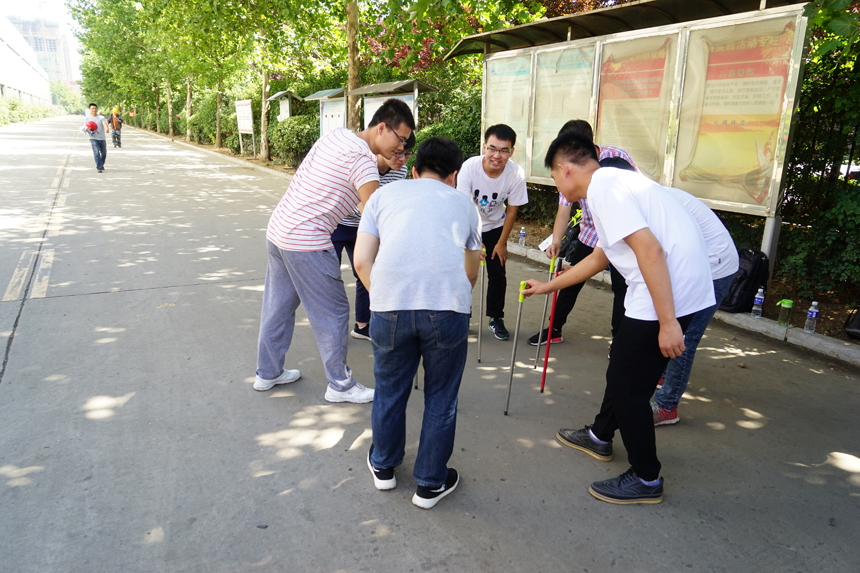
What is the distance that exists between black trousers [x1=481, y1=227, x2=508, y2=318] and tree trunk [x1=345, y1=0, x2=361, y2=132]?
8661 mm

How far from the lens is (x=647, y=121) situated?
6.88m

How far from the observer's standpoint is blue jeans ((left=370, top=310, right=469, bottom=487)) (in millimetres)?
2506

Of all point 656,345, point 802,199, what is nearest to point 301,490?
point 656,345

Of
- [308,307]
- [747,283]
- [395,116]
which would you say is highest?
[395,116]

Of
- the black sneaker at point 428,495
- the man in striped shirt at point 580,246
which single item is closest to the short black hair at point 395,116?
the man in striped shirt at point 580,246

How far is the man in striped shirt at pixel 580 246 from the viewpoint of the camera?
400 centimetres

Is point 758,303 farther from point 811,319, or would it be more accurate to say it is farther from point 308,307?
point 308,307

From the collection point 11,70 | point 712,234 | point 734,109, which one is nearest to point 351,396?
point 712,234

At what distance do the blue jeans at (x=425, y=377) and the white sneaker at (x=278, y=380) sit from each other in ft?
4.48

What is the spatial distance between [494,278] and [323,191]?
2.17m

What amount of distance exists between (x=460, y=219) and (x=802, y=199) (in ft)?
16.8

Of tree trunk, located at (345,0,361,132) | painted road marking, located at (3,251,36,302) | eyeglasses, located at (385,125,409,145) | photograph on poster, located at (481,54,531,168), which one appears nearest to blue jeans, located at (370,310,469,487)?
eyeglasses, located at (385,125,409,145)

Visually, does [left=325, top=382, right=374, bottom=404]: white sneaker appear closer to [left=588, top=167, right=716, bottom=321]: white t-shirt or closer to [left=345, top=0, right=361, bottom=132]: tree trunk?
[left=588, top=167, right=716, bottom=321]: white t-shirt

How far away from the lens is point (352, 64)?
539 inches
